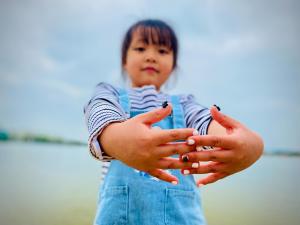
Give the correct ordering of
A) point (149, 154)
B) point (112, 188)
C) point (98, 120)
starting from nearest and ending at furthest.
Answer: point (149, 154), point (98, 120), point (112, 188)

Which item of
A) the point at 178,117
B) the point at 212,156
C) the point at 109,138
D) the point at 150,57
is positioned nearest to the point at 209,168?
the point at 212,156

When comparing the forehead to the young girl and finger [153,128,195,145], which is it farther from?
finger [153,128,195,145]

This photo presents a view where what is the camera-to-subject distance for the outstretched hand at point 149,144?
1.42 feet

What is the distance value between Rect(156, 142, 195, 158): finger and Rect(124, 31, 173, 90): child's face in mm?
403

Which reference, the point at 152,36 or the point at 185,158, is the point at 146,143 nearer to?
the point at 185,158

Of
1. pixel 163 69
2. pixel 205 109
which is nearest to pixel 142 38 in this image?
pixel 163 69

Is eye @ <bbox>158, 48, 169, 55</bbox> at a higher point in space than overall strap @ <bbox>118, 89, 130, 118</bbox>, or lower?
higher

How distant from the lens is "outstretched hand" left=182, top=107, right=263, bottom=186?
0.46m

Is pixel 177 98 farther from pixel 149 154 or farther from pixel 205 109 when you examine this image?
pixel 149 154

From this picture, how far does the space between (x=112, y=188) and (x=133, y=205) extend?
0.05m

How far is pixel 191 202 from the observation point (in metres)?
0.67

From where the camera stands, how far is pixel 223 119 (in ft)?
1.64

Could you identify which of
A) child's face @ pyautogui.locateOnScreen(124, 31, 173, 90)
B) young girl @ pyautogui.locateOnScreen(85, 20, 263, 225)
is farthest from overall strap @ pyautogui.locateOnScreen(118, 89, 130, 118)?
child's face @ pyautogui.locateOnScreen(124, 31, 173, 90)

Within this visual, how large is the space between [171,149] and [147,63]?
42 cm
